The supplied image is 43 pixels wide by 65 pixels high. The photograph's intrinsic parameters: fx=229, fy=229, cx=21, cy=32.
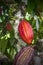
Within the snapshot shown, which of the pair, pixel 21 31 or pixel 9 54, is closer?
pixel 21 31

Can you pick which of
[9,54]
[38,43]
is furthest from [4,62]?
[38,43]

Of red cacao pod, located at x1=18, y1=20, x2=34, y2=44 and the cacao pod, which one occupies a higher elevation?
red cacao pod, located at x1=18, y1=20, x2=34, y2=44

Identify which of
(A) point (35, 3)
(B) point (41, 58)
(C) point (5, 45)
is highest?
(A) point (35, 3)

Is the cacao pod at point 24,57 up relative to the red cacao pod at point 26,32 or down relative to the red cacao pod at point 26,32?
down

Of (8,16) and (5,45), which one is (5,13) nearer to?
(8,16)

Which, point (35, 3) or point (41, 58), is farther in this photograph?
point (41, 58)

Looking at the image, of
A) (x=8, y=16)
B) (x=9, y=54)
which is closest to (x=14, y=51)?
(x=9, y=54)

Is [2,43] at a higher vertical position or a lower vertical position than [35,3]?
lower

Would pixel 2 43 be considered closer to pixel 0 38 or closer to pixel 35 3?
pixel 0 38

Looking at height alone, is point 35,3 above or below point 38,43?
above
